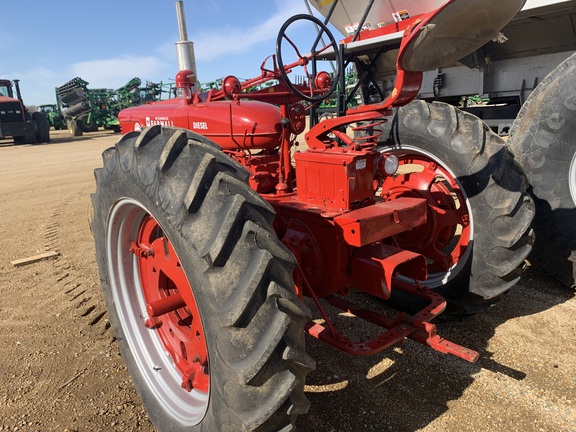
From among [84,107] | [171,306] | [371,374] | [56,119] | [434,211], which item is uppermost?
[84,107]

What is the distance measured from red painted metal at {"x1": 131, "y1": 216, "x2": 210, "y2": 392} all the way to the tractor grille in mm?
19314

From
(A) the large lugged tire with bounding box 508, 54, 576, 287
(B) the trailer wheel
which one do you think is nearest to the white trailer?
(A) the large lugged tire with bounding box 508, 54, 576, 287

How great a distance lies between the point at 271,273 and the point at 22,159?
48.1ft

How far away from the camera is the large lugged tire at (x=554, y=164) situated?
3.19 m

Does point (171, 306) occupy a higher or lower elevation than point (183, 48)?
lower

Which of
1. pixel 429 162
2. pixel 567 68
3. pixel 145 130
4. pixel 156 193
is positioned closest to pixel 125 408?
pixel 156 193

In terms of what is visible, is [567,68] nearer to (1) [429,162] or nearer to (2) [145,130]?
(1) [429,162]

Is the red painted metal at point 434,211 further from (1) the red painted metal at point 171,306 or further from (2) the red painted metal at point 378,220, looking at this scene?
(1) the red painted metal at point 171,306

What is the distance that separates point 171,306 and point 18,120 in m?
19.9

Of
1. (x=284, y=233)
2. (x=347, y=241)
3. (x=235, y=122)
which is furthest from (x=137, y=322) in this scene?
(x=235, y=122)

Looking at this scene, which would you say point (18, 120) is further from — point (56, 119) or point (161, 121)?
point (161, 121)

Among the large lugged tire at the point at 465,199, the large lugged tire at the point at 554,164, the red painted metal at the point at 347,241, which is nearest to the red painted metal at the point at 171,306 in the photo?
the red painted metal at the point at 347,241

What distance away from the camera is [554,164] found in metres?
3.25

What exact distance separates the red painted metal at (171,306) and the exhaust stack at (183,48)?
18.6 ft
